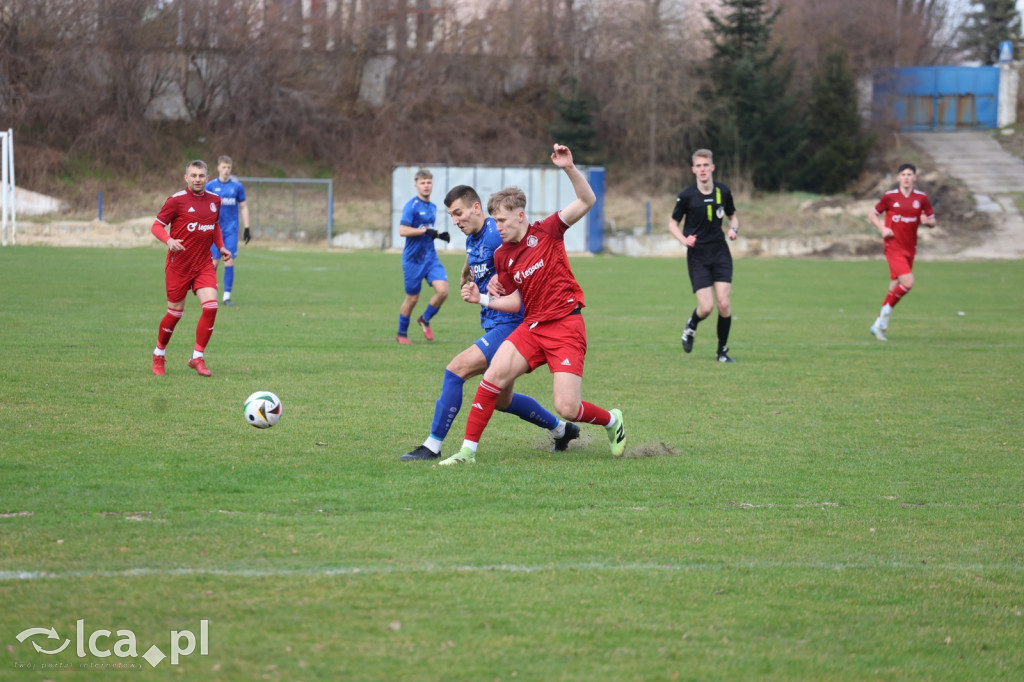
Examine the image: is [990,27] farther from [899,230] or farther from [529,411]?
A: [529,411]

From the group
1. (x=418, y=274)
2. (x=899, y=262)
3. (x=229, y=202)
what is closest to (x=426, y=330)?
(x=418, y=274)

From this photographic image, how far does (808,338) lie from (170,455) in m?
10.5

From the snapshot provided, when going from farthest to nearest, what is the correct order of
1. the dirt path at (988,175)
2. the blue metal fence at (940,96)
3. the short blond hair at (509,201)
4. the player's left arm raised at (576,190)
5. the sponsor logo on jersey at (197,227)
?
the blue metal fence at (940,96) < the dirt path at (988,175) < the sponsor logo on jersey at (197,227) < the short blond hair at (509,201) < the player's left arm raised at (576,190)

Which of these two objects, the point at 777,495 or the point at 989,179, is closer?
the point at 777,495

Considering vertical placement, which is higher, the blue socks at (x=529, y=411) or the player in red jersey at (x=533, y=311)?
the player in red jersey at (x=533, y=311)

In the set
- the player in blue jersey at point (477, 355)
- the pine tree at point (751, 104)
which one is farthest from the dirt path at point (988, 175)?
the player in blue jersey at point (477, 355)

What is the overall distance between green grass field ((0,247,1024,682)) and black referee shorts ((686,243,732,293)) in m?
1.11

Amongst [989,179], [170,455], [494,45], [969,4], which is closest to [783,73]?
[989,179]

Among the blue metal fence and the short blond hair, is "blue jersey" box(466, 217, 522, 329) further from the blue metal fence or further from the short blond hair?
the blue metal fence

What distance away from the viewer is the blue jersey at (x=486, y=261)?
7.61m

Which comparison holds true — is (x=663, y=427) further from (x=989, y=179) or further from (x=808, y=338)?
(x=989, y=179)

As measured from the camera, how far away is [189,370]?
10.6 metres

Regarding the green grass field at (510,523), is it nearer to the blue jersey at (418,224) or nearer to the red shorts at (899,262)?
the blue jersey at (418,224)

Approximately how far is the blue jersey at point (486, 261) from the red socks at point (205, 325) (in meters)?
3.52
